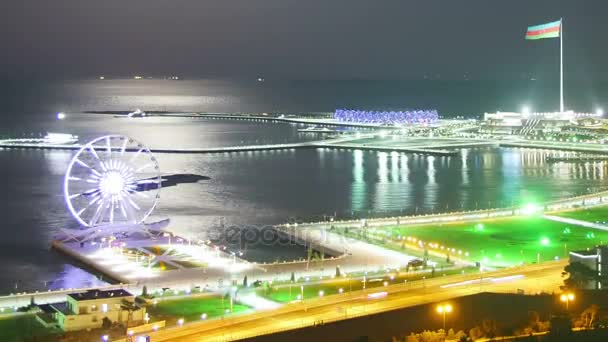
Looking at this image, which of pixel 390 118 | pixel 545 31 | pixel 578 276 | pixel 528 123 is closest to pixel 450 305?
pixel 578 276

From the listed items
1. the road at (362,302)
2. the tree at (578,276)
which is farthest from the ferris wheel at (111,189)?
the tree at (578,276)

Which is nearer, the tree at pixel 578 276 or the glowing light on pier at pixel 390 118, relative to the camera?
the tree at pixel 578 276

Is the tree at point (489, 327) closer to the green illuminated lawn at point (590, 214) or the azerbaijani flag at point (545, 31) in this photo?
the green illuminated lawn at point (590, 214)

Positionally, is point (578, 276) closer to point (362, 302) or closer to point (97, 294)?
point (362, 302)

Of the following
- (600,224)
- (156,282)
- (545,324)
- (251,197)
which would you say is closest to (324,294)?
(156,282)

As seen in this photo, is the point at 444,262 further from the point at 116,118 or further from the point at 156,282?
the point at 116,118

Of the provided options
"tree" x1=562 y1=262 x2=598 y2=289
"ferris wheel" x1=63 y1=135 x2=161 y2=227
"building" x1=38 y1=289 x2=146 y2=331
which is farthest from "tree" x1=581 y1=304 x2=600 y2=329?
"ferris wheel" x1=63 y1=135 x2=161 y2=227

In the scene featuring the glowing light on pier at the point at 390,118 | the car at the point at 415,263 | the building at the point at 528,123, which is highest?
the glowing light on pier at the point at 390,118
